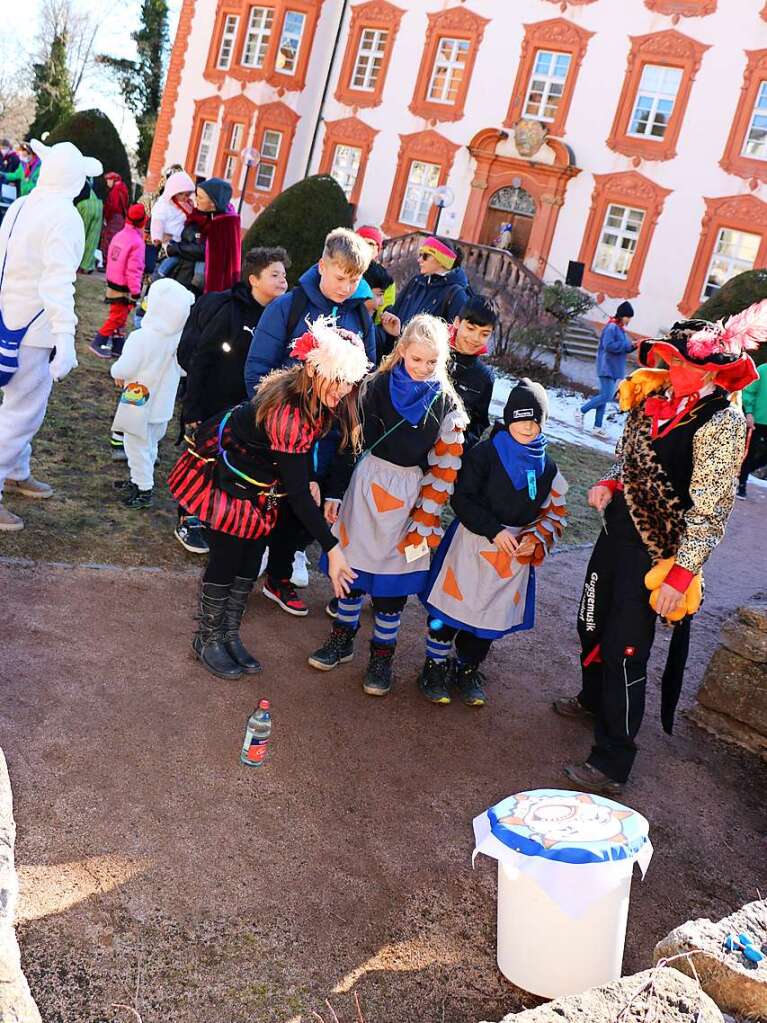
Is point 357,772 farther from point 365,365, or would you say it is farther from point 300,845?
point 365,365

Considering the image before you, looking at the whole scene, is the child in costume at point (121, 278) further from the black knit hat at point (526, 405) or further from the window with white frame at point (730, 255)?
the window with white frame at point (730, 255)

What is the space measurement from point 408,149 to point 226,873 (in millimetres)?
28353

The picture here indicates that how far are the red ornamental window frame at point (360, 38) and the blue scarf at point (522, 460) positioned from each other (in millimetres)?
27608

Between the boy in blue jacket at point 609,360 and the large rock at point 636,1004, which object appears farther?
the boy in blue jacket at point 609,360

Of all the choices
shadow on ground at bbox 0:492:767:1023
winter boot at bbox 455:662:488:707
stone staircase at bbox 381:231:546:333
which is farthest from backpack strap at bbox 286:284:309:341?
stone staircase at bbox 381:231:546:333

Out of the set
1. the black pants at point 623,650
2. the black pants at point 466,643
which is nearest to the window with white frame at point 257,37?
the black pants at point 466,643

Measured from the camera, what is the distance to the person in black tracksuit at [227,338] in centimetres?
548

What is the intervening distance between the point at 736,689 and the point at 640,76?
77.3ft

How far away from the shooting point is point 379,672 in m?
4.73

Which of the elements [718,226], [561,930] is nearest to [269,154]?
[718,226]

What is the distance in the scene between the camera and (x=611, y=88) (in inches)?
993

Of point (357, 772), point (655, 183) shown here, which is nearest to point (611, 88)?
point (655, 183)

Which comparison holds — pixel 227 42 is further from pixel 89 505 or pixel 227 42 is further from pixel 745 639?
pixel 745 639

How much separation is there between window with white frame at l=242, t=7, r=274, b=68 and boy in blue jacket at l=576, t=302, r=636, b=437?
21638 mm
